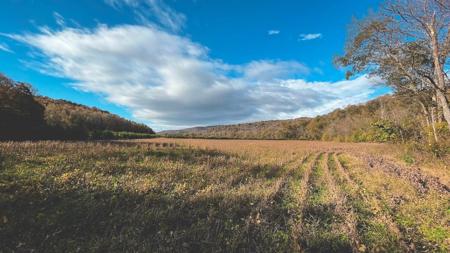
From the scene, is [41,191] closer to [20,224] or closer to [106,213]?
[20,224]

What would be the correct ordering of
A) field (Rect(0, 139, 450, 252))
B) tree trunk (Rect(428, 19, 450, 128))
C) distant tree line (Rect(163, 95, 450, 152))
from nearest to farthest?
field (Rect(0, 139, 450, 252)) → tree trunk (Rect(428, 19, 450, 128)) → distant tree line (Rect(163, 95, 450, 152))

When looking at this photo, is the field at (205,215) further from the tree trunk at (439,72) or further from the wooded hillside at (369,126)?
the wooded hillside at (369,126)

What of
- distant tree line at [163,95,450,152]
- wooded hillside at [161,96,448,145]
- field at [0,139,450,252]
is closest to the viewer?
field at [0,139,450,252]

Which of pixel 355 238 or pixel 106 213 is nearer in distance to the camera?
pixel 355 238

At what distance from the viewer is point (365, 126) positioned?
57719 millimetres

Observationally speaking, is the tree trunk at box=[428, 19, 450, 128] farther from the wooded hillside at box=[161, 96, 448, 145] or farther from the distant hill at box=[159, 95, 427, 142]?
the distant hill at box=[159, 95, 427, 142]

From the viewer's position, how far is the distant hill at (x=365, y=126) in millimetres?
22406

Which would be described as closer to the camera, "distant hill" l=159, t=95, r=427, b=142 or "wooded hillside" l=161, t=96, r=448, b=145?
"wooded hillside" l=161, t=96, r=448, b=145

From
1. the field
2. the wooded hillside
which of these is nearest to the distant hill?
the wooded hillside

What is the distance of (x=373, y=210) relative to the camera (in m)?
6.19

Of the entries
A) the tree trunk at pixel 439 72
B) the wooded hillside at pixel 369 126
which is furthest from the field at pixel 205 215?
the wooded hillside at pixel 369 126

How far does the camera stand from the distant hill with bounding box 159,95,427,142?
22406mm

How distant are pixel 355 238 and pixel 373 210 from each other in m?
2.36

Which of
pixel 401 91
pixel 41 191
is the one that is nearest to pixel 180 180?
pixel 41 191
